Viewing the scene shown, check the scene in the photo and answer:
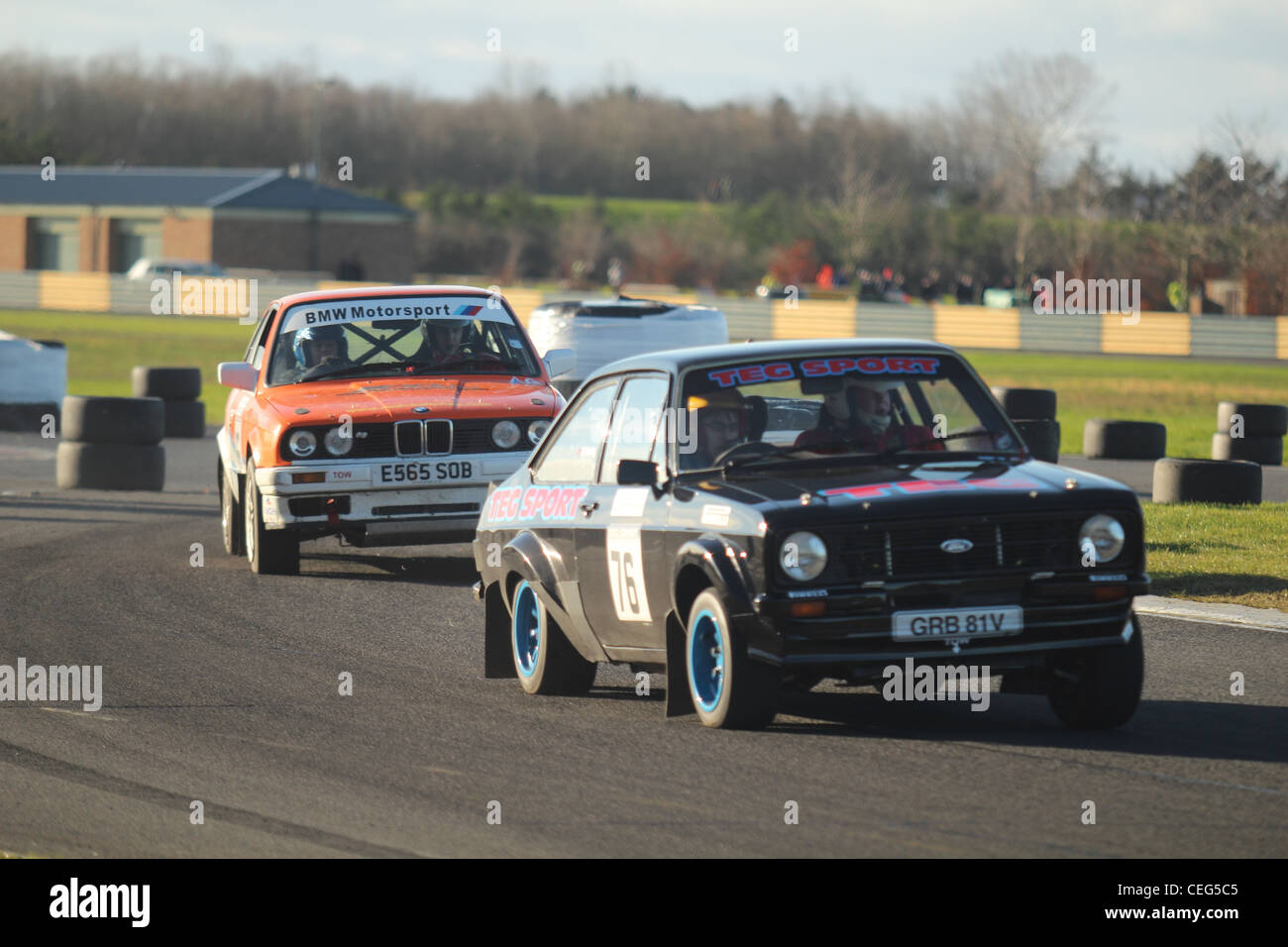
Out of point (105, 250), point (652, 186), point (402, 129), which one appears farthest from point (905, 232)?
point (402, 129)

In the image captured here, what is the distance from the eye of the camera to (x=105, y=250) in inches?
3497

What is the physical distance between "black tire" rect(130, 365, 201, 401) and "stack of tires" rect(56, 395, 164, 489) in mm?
6608

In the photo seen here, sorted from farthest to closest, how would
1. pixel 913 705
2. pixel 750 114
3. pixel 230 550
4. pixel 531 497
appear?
1. pixel 750 114
2. pixel 230 550
3. pixel 531 497
4. pixel 913 705

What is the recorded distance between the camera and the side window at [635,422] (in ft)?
26.2

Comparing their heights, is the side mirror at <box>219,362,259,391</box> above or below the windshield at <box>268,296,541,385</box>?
below

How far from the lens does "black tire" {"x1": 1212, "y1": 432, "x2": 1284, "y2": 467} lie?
21.4 meters

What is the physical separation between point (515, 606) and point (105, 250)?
84.3 metres

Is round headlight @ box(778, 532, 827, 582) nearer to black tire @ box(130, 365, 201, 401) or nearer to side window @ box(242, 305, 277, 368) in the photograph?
side window @ box(242, 305, 277, 368)

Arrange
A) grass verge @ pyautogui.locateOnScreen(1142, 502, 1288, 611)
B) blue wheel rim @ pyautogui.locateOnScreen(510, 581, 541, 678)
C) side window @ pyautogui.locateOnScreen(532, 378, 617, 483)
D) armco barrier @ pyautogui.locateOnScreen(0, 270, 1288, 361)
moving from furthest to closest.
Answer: armco barrier @ pyautogui.locateOnScreen(0, 270, 1288, 361) < grass verge @ pyautogui.locateOnScreen(1142, 502, 1288, 611) < blue wheel rim @ pyautogui.locateOnScreen(510, 581, 541, 678) < side window @ pyautogui.locateOnScreen(532, 378, 617, 483)

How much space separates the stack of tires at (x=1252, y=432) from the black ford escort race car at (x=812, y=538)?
13826 mm

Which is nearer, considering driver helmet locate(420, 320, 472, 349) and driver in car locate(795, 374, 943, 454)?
driver in car locate(795, 374, 943, 454)

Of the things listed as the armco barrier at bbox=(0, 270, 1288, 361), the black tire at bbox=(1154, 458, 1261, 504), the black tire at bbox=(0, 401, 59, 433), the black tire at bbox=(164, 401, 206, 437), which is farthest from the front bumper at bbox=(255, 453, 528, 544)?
the armco barrier at bbox=(0, 270, 1288, 361)

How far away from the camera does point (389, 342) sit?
13.4 meters
